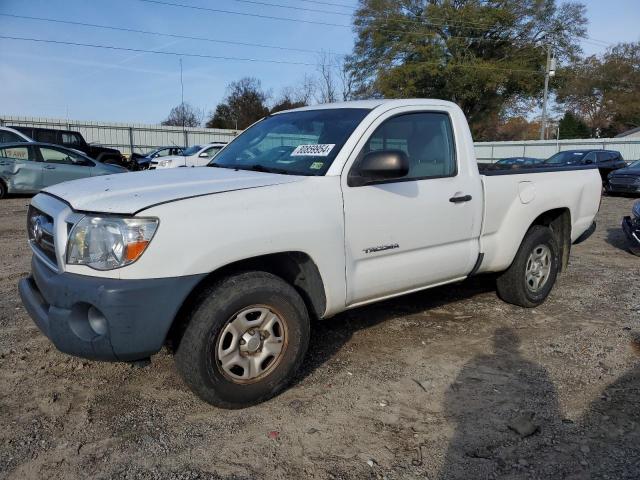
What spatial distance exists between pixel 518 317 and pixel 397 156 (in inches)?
94.2

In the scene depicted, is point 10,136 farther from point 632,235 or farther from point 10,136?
point 632,235

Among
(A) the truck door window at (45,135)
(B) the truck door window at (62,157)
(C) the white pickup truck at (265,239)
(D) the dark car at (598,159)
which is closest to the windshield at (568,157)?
(D) the dark car at (598,159)

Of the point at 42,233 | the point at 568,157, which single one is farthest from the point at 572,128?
the point at 42,233

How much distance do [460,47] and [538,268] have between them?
1380 inches

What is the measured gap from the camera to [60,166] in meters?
13.1

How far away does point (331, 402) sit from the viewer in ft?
10.5

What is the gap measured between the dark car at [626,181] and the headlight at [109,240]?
54.4ft

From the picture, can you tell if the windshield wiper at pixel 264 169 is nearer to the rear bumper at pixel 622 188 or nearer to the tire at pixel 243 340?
the tire at pixel 243 340

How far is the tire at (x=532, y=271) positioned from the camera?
4766mm

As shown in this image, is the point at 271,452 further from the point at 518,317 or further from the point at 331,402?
the point at 518,317

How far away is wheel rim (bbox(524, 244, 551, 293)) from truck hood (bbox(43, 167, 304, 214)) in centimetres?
275

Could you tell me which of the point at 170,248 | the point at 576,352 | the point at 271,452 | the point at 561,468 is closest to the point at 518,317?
the point at 576,352

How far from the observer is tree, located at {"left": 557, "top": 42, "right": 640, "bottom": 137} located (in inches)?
1992

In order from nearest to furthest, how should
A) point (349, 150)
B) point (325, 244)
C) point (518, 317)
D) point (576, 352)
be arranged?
point (325, 244) → point (349, 150) → point (576, 352) → point (518, 317)
